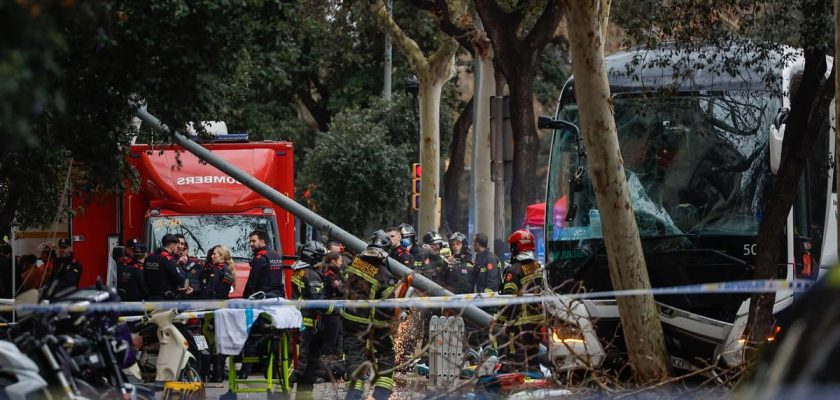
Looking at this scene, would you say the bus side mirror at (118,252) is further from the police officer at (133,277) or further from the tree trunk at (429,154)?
the tree trunk at (429,154)

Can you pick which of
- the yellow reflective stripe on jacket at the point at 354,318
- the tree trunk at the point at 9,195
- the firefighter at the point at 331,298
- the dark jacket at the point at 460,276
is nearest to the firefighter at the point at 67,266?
the tree trunk at the point at 9,195

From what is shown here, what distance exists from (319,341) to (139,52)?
5265 mm

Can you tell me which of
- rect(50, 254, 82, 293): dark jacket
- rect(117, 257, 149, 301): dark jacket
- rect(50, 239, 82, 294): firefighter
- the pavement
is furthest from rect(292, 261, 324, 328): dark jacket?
rect(50, 254, 82, 293): dark jacket

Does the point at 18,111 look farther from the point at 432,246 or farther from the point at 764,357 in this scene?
the point at 432,246

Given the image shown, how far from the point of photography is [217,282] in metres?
14.9

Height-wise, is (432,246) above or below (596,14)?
below

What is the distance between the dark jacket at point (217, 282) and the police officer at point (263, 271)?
2.53ft

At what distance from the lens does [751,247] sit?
37.7 feet

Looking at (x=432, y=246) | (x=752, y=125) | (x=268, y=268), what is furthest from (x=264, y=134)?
(x=752, y=125)

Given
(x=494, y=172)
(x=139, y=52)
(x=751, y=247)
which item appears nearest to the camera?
(x=139, y=52)

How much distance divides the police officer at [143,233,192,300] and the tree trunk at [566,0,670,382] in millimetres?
6536

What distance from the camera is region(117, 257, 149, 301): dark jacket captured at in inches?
617

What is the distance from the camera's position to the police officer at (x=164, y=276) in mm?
15344

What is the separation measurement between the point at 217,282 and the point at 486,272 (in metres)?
3.87
